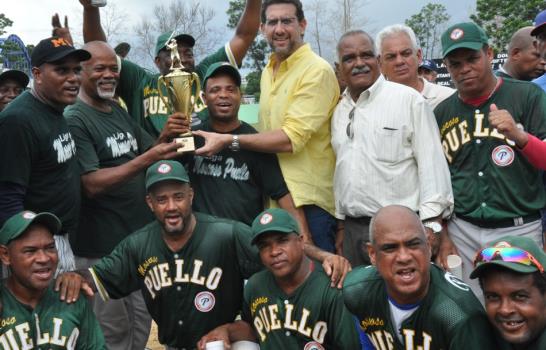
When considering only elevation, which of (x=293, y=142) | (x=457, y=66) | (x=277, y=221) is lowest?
(x=277, y=221)

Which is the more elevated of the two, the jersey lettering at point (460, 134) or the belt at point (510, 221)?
the jersey lettering at point (460, 134)

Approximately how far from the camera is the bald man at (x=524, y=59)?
7.07m

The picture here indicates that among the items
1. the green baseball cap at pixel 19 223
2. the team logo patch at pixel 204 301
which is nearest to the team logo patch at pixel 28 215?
the green baseball cap at pixel 19 223

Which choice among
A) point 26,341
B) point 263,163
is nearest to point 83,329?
point 26,341

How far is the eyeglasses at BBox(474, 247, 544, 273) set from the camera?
11.8 ft

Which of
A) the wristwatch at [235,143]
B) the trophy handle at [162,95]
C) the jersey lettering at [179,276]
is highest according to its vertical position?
the trophy handle at [162,95]

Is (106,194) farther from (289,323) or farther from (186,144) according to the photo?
(289,323)

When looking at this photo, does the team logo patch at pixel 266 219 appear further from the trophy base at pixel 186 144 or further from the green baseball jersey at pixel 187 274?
the trophy base at pixel 186 144

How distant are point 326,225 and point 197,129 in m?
1.38

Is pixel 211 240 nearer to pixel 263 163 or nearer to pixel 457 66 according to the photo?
pixel 263 163

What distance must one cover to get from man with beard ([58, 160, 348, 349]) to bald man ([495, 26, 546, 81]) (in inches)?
147

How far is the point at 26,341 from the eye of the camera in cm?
441

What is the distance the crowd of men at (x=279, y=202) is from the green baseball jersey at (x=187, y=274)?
0.04 ft

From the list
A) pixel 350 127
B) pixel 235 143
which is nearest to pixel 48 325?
pixel 235 143
